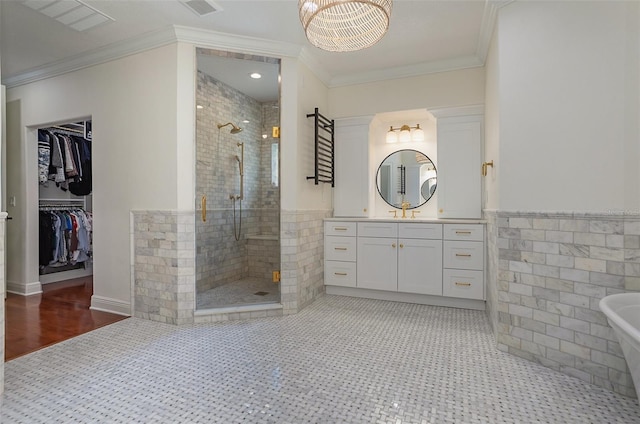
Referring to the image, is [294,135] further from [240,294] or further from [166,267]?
[240,294]

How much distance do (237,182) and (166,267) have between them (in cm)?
159

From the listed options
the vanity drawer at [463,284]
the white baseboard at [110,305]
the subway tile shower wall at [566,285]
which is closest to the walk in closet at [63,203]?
the white baseboard at [110,305]

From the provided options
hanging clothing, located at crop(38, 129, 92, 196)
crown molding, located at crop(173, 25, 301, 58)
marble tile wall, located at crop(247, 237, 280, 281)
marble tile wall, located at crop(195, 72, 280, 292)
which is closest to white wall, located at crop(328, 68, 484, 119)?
marble tile wall, located at crop(195, 72, 280, 292)

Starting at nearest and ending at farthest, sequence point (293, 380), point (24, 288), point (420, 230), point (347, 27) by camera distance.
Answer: point (293, 380), point (347, 27), point (420, 230), point (24, 288)

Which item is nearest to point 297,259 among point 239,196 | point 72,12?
point 239,196

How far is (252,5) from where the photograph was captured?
2.48 meters

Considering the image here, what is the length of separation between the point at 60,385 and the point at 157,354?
53 cm

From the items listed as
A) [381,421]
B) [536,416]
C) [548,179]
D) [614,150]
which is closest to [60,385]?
[381,421]

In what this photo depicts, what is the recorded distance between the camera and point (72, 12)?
2576 mm

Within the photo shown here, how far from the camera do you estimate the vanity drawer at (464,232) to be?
3188mm

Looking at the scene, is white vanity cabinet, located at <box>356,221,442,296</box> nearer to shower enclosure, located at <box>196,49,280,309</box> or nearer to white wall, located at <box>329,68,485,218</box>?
white wall, located at <box>329,68,485,218</box>

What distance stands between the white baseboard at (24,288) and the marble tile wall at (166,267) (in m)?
1.82

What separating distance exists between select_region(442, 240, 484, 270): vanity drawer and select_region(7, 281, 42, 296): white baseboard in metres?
4.56

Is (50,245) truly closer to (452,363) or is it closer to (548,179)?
(452,363)
